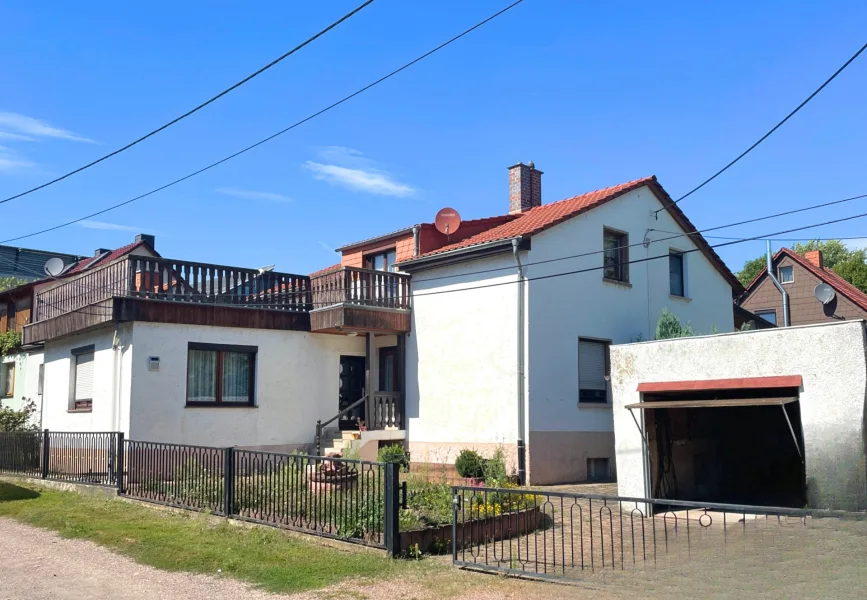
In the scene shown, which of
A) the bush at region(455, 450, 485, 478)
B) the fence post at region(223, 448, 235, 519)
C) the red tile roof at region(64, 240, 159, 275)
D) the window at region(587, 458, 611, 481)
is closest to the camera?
the fence post at region(223, 448, 235, 519)

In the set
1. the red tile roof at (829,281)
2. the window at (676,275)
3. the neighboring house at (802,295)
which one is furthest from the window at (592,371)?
the red tile roof at (829,281)

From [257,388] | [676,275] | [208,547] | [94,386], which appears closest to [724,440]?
[676,275]

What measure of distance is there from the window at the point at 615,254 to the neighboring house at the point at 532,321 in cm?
4

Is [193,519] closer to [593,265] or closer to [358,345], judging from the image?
[358,345]

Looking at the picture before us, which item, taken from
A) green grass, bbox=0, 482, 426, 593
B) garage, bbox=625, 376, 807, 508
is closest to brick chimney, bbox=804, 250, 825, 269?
garage, bbox=625, 376, 807, 508

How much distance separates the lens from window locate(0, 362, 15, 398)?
87.8 ft

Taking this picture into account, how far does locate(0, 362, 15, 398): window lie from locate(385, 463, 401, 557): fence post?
21444 mm

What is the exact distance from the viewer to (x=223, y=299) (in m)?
18.3

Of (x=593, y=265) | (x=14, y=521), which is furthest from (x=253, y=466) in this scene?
(x=593, y=265)

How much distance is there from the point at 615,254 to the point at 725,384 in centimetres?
827

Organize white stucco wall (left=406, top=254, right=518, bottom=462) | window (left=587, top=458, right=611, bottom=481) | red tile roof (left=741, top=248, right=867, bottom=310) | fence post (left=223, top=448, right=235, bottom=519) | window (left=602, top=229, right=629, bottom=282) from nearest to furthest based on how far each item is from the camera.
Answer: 1. fence post (left=223, top=448, right=235, bottom=519)
2. white stucco wall (left=406, top=254, right=518, bottom=462)
3. window (left=587, top=458, right=611, bottom=481)
4. window (left=602, top=229, right=629, bottom=282)
5. red tile roof (left=741, top=248, right=867, bottom=310)

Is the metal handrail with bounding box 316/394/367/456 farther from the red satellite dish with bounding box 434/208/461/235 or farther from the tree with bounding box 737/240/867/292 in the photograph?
the tree with bounding box 737/240/867/292

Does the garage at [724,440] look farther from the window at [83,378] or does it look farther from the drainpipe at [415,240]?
the window at [83,378]

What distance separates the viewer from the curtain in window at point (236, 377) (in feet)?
60.7
